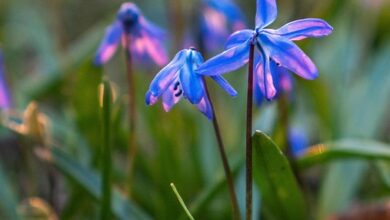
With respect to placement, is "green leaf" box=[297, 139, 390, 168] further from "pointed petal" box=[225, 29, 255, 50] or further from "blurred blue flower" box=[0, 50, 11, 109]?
"blurred blue flower" box=[0, 50, 11, 109]

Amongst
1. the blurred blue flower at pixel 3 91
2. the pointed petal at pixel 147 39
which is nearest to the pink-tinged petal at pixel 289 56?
the pointed petal at pixel 147 39

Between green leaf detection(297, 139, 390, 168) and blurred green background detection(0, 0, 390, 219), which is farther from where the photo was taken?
blurred green background detection(0, 0, 390, 219)

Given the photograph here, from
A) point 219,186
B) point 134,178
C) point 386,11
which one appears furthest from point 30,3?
point 219,186

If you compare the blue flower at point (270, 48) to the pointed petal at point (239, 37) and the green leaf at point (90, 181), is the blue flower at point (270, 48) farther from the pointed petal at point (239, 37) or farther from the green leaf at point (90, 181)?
the green leaf at point (90, 181)

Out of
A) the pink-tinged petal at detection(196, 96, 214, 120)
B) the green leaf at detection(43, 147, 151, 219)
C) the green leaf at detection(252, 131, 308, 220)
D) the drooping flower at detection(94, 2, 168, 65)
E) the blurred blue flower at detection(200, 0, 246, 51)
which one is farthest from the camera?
the blurred blue flower at detection(200, 0, 246, 51)

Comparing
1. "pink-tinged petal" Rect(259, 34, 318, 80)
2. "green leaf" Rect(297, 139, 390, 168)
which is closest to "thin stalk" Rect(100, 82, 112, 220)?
"pink-tinged petal" Rect(259, 34, 318, 80)

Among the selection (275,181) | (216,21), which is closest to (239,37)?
(275,181)

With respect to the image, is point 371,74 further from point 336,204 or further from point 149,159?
point 149,159
